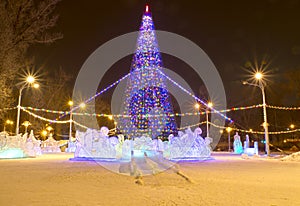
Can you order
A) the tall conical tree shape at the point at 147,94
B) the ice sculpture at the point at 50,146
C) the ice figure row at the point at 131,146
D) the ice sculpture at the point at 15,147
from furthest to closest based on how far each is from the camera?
1. the ice sculpture at the point at 50,146
2. the tall conical tree shape at the point at 147,94
3. the ice sculpture at the point at 15,147
4. the ice figure row at the point at 131,146

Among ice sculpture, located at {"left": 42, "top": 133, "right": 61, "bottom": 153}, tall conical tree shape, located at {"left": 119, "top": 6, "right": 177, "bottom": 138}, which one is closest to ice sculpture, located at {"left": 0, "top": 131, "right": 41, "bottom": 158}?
tall conical tree shape, located at {"left": 119, "top": 6, "right": 177, "bottom": 138}

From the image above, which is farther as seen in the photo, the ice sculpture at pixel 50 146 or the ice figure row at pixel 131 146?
the ice sculpture at pixel 50 146

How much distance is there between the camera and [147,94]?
25.6 metres

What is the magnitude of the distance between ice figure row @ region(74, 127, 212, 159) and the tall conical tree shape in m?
9.12

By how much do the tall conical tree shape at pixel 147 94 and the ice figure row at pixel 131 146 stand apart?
359 inches

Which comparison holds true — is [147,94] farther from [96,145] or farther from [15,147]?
[15,147]

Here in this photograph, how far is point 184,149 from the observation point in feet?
52.4

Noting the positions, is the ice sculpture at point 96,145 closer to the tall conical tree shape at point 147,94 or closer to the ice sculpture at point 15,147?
the ice sculpture at point 15,147

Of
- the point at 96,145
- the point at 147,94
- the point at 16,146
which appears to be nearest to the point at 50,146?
the point at 16,146

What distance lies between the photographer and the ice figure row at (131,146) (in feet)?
51.0

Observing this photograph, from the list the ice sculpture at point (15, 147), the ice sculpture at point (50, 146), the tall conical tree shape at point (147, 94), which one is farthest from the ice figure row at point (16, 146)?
the tall conical tree shape at point (147, 94)

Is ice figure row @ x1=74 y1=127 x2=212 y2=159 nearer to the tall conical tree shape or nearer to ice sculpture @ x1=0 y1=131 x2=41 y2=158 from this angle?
ice sculpture @ x1=0 y1=131 x2=41 y2=158

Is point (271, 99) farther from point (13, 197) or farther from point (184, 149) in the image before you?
point (13, 197)

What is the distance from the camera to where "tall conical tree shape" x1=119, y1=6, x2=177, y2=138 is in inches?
1002
